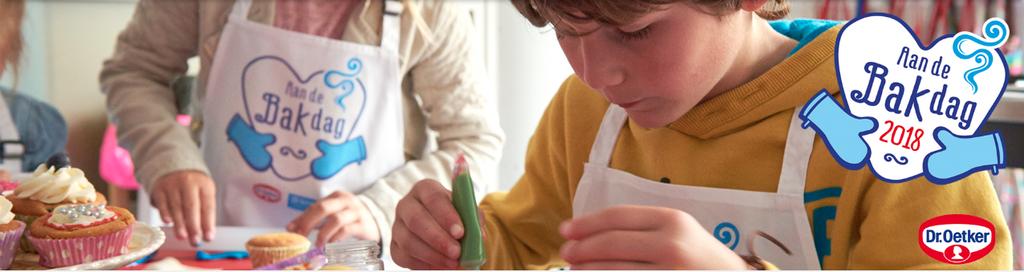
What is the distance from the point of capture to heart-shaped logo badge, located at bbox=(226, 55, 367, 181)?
70cm

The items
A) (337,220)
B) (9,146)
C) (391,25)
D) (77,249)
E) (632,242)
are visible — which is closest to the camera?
(632,242)

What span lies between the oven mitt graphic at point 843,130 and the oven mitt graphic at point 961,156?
0.02 m

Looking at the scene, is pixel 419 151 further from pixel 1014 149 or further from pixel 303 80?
pixel 1014 149

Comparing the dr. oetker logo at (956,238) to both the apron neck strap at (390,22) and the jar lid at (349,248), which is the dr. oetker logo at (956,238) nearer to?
the jar lid at (349,248)

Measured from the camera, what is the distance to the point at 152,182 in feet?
2.16

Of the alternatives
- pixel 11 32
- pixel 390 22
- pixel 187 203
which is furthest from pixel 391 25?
pixel 11 32

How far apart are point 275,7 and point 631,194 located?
0.40 meters

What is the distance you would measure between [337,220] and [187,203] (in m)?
0.09

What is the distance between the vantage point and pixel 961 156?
14.3 inches

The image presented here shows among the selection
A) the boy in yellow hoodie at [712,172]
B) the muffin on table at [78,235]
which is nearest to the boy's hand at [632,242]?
the boy in yellow hoodie at [712,172]

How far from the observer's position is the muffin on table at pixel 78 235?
43cm

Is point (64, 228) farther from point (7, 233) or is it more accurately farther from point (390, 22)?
point (390, 22)

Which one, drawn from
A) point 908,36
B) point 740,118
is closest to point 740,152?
point 740,118

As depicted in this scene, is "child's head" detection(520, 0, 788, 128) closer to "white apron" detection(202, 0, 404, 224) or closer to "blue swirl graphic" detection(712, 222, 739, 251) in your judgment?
"blue swirl graphic" detection(712, 222, 739, 251)
